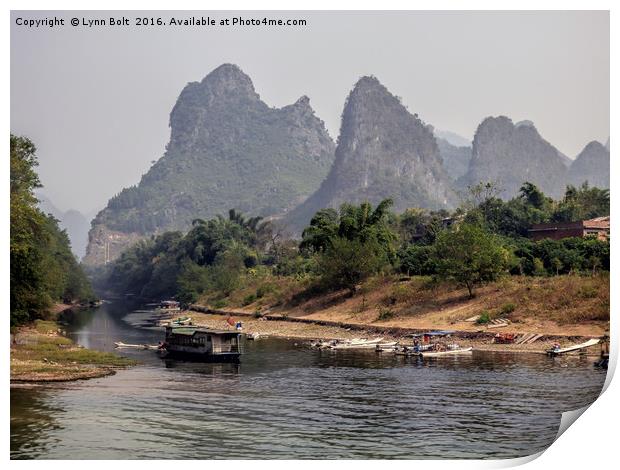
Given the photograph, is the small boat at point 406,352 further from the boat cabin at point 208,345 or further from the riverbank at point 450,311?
the boat cabin at point 208,345

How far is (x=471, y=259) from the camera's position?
57406 mm

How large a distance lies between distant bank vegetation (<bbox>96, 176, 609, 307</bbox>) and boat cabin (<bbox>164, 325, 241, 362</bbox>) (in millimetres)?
19092

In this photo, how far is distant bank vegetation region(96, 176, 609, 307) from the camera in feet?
192

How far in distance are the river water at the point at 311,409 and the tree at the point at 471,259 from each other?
45.1 feet

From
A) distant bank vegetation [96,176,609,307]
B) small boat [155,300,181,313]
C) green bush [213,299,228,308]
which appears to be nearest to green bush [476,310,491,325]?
distant bank vegetation [96,176,609,307]

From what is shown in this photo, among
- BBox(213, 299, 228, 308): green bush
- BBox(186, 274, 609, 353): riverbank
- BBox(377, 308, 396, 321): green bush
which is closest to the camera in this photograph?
BBox(186, 274, 609, 353): riverbank

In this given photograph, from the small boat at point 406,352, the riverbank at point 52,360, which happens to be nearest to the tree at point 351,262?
the small boat at point 406,352

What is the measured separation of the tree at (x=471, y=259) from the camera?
187ft

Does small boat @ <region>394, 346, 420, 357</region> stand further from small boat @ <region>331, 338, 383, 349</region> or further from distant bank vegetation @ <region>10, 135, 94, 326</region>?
distant bank vegetation @ <region>10, 135, 94, 326</region>

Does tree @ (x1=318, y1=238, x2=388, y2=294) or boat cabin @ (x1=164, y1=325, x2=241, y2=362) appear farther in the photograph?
tree @ (x1=318, y1=238, x2=388, y2=294)

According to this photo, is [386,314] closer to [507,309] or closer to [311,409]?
[507,309]

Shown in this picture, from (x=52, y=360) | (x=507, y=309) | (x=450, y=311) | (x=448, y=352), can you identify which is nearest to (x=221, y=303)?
(x=450, y=311)
